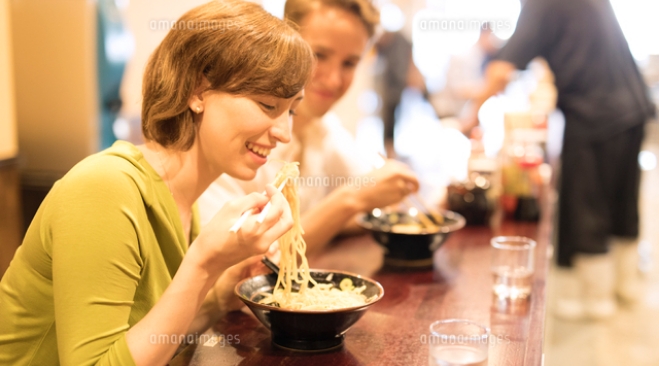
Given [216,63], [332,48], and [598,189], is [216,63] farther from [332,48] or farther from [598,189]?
[598,189]

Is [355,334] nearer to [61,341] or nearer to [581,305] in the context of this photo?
[61,341]

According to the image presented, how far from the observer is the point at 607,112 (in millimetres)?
3846

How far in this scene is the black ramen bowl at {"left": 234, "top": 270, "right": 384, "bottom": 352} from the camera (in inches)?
48.8

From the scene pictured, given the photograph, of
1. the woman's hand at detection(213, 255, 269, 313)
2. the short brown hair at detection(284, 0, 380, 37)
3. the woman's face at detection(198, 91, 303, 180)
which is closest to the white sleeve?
the short brown hair at detection(284, 0, 380, 37)

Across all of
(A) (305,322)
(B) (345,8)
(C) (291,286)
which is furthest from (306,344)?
(B) (345,8)

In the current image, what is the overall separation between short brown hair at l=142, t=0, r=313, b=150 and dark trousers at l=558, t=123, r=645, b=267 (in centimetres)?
304

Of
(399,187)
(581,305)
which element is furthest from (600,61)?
(399,187)

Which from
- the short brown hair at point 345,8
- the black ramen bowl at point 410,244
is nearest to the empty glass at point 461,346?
the black ramen bowl at point 410,244

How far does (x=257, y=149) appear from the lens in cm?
137

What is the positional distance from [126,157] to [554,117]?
6089 millimetres

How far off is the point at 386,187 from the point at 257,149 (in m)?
0.78

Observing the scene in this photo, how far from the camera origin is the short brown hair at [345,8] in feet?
6.98

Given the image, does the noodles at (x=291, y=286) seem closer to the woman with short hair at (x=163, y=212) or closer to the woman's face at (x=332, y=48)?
the woman with short hair at (x=163, y=212)

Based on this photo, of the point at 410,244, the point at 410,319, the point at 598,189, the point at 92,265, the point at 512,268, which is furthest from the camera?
the point at 598,189
